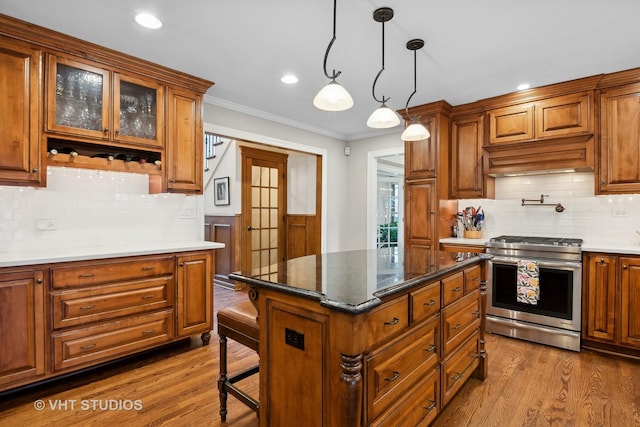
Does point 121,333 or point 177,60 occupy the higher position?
point 177,60

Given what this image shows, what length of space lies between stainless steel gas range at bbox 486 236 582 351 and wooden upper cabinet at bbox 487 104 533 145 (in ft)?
3.49

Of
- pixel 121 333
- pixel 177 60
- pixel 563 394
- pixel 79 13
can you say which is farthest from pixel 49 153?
pixel 563 394

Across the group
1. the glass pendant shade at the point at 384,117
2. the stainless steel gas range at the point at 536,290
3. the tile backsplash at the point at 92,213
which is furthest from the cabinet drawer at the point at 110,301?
the stainless steel gas range at the point at 536,290

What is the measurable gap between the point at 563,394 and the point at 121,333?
3.16 meters

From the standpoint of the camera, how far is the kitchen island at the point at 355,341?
1258 mm

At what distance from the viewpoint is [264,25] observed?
91.0 inches

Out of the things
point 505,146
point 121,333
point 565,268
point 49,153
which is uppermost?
point 505,146

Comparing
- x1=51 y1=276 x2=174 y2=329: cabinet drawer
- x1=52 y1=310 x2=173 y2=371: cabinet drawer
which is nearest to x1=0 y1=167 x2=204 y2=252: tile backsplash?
x1=51 y1=276 x2=174 y2=329: cabinet drawer

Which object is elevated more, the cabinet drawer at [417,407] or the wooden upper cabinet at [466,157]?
the wooden upper cabinet at [466,157]

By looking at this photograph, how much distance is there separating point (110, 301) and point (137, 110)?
154cm

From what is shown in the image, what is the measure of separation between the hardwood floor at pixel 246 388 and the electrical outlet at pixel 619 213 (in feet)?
4.36

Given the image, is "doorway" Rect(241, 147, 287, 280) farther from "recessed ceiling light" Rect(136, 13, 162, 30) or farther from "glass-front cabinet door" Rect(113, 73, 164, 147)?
"recessed ceiling light" Rect(136, 13, 162, 30)

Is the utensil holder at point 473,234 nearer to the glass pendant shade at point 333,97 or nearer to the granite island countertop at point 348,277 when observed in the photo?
the granite island countertop at point 348,277

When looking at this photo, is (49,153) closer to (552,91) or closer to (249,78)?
(249,78)
